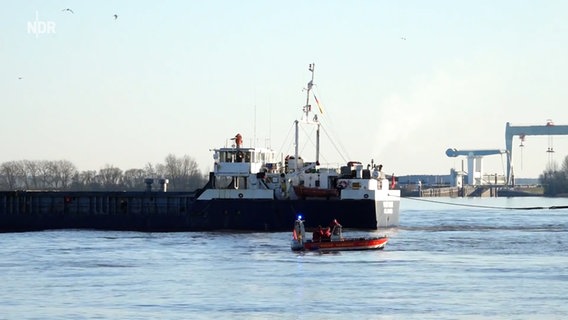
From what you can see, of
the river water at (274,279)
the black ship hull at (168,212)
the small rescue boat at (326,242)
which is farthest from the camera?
the black ship hull at (168,212)

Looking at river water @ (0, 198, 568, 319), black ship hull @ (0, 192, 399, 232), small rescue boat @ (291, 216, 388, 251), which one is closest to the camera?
river water @ (0, 198, 568, 319)

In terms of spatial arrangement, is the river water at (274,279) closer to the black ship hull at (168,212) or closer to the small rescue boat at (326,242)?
the small rescue boat at (326,242)

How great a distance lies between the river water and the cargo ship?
3648 millimetres

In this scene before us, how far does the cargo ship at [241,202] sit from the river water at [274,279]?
3.65 metres

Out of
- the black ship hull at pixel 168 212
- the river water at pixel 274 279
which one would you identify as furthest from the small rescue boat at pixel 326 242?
the black ship hull at pixel 168 212

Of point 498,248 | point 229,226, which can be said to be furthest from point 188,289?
point 229,226

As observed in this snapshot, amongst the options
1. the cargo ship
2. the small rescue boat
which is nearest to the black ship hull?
the cargo ship

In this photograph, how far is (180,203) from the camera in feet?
336

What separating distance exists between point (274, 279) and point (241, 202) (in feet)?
116

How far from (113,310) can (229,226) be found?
4640 centimetres

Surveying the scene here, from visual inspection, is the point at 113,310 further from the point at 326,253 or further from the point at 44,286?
the point at 326,253

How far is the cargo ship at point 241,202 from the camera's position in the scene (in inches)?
3770

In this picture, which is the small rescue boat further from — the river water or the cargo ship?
the cargo ship

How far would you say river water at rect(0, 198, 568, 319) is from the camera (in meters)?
51.0
